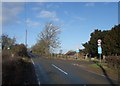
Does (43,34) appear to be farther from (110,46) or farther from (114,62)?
(114,62)

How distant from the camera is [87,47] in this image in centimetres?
7338

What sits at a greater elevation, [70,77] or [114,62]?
[114,62]

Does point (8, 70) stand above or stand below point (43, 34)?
below

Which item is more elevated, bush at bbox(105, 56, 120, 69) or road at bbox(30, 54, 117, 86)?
bush at bbox(105, 56, 120, 69)

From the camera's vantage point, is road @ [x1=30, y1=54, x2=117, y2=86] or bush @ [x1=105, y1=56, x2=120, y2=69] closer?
road @ [x1=30, y1=54, x2=117, y2=86]

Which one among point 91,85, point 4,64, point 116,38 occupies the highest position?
point 116,38

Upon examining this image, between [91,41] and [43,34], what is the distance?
38.5 meters

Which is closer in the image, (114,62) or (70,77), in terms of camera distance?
(70,77)

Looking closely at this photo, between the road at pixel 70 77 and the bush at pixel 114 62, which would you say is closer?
the road at pixel 70 77

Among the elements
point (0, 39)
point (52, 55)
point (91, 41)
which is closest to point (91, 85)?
point (0, 39)

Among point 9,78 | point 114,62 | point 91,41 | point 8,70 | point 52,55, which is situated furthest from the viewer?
point 52,55

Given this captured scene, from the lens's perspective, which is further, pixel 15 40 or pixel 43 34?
pixel 43 34

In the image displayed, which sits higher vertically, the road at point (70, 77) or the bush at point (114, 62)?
the bush at point (114, 62)

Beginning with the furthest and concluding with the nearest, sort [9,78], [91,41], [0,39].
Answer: [91,41], [0,39], [9,78]
